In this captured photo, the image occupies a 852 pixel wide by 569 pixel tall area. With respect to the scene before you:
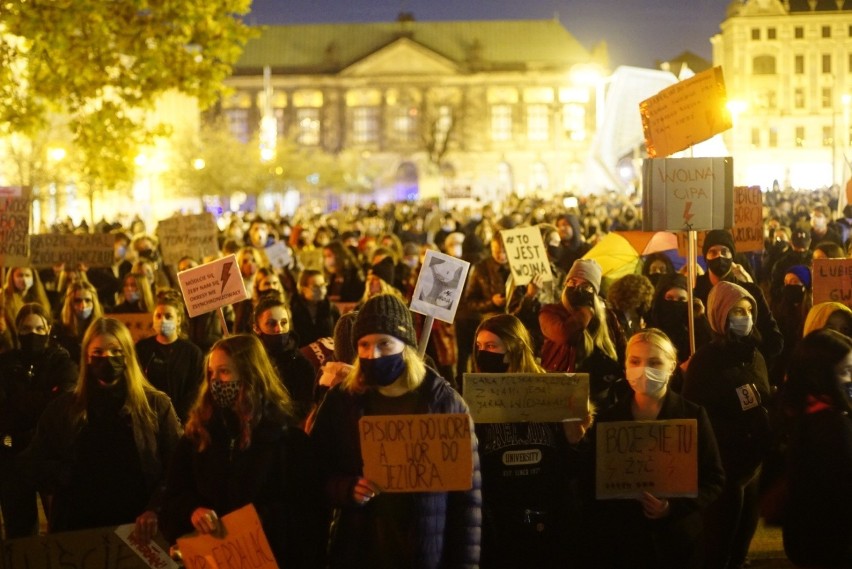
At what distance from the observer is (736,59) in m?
87.0

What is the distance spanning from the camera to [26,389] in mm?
6777

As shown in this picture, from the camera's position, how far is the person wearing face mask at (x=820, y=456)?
4.35 metres

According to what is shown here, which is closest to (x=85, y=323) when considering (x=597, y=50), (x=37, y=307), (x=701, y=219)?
(x=37, y=307)

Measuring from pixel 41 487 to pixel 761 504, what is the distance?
10.4 feet

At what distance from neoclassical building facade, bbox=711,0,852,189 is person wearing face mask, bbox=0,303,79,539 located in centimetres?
8236

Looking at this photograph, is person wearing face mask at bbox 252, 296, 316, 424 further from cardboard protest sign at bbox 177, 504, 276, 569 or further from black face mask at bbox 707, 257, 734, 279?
black face mask at bbox 707, 257, 734, 279

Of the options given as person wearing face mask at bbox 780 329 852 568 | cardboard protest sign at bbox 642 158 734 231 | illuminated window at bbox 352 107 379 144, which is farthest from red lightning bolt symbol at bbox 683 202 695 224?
illuminated window at bbox 352 107 379 144

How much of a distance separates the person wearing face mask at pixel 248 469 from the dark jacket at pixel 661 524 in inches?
41.2

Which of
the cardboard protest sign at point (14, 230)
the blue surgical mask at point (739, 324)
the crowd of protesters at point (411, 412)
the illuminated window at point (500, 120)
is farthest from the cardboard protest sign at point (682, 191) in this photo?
the illuminated window at point (500, 120)

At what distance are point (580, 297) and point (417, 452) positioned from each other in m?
2.58

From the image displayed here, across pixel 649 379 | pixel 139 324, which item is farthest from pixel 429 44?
pixel 649 379

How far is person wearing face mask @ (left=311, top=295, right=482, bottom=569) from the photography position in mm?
4176

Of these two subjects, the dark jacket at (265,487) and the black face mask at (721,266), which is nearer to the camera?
the dark jacket at (265,487)

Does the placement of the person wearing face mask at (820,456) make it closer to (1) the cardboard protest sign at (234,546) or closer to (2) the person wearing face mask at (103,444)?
(1) the cardboard protest sign at (234,546)
